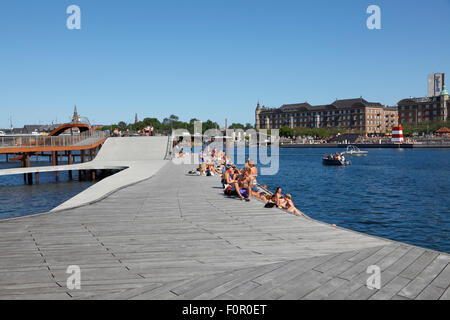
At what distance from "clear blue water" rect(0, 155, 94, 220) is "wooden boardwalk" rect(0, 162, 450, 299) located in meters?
14.3

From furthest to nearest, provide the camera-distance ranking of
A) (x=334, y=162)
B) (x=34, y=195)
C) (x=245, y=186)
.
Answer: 1. (x=334, y=162)
2. (x=34, y=195)
3. (x=245, y=186)

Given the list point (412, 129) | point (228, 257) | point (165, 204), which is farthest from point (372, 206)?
point (412, 129)

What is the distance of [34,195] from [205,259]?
2684cm

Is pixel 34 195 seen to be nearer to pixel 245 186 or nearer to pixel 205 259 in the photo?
pixel 245 186

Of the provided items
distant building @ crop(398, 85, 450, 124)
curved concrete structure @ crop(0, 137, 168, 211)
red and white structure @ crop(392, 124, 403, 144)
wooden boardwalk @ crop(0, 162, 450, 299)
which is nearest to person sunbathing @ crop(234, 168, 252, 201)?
wooden boardwalk @ crop(0, 162, 450, 299)

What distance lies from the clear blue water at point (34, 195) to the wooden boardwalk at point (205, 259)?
46.8ft

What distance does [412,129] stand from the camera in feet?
543

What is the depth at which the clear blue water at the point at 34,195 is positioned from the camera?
919 inches

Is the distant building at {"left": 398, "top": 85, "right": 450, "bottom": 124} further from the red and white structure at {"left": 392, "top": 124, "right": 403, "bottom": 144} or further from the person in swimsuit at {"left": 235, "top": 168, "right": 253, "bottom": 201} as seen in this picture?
the person in swimsuit at {"left": 235, "top": 168, "right": 253, "bottom": 201}

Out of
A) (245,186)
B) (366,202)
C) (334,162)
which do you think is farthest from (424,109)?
(245,186)

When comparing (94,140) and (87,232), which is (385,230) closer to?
(87,232)

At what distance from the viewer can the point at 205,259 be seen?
6.89 m

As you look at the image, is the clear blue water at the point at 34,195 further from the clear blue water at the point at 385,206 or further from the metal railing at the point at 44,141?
the clear blue water at the point at 385,206

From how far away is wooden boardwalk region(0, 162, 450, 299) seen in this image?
5.45 meters
